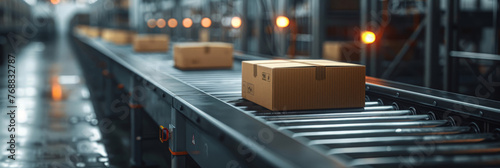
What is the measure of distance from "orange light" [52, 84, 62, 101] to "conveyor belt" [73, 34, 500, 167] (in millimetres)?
6648

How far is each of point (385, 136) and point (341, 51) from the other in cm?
770

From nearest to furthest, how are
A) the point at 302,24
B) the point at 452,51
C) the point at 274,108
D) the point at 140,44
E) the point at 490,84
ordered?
the point at 274,108, the point at 452,51, the point at 490,84, the point at 140,44, the point at 302,24

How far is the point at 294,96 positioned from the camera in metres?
3.04

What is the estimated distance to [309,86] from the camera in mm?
3051

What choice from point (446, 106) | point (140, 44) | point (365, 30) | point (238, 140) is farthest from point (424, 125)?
point (140, 44)

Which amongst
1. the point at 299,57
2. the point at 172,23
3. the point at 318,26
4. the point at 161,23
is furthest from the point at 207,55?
the point at 161,23

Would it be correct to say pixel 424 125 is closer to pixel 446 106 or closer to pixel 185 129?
pixel 446 106

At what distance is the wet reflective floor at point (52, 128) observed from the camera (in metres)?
5.00

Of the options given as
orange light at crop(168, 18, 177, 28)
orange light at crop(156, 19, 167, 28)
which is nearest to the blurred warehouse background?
orange light at crop(168, 18, 177, 28)

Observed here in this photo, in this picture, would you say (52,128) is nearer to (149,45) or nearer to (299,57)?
(149,45)

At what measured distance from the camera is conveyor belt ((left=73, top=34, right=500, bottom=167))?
6.52ft

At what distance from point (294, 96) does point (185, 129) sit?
655mm

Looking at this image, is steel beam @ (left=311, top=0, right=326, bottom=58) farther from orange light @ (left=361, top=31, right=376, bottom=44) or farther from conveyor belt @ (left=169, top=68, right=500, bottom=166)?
conveyor belt @ (left=169, top=68, right=500, bottom=166)

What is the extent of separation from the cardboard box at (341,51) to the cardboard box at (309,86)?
6.81m
